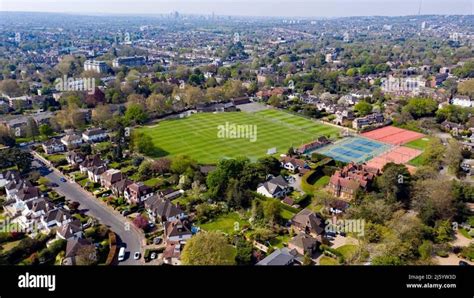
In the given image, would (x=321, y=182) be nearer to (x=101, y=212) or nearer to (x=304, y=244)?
(x=304, y=244)

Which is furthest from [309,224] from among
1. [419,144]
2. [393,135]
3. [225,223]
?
[393,135]

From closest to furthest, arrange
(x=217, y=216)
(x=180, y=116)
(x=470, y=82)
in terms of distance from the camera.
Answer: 1. (x=217, y=216)
2. (x=180, y=116)
3. (x=470, y=82)

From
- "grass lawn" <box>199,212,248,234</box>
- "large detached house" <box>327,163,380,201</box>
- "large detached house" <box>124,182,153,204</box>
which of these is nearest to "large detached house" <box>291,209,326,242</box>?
"grass lawn" <box>199,212,248,234</box>

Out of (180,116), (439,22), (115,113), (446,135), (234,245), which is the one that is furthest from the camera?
(439,22)

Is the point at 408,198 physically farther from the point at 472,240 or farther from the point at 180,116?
the point at 180,116

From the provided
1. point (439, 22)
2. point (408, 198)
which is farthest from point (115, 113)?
point (439, 22)

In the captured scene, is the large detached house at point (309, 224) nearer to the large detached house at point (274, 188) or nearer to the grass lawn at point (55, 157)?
the large detached house at point (274, 188)

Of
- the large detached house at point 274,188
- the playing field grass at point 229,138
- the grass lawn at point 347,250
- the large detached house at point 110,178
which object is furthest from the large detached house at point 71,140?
the grass lawn at point 347,250
